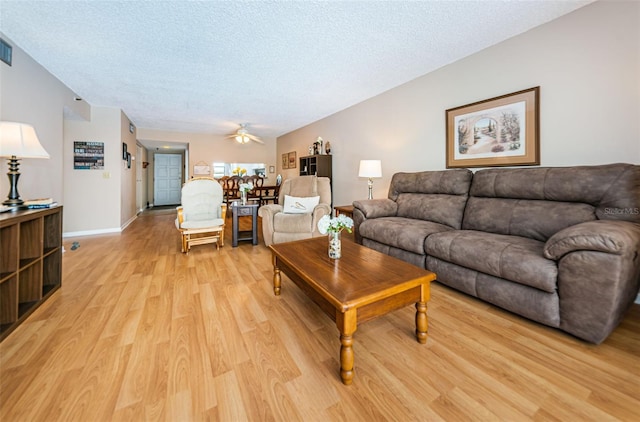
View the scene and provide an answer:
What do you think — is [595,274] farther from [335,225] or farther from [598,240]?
[335,225]

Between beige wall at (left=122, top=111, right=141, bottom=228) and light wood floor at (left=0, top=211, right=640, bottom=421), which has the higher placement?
beige wall at (left=122, top=111, right=141, bottom=228)

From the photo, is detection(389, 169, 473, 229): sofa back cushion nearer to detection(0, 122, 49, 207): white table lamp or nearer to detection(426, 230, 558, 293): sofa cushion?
detection(426, 230, 558, 293): sofa cushion

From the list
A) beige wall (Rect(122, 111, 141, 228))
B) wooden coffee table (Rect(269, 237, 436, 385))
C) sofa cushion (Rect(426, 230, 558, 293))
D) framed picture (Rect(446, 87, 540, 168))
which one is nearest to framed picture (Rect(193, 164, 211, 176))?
beige wall (Rect(122, 111, 141, 228))

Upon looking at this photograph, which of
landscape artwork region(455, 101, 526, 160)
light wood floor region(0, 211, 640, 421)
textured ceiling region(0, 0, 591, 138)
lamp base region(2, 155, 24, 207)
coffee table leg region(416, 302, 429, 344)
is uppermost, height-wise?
textured ceiling region(0, 0, 591, 138)

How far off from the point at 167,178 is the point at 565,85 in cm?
1032

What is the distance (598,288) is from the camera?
1.34 meters

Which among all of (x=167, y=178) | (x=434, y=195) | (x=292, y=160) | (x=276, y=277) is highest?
(x=292, y=160)

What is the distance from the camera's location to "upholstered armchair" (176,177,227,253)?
327cm

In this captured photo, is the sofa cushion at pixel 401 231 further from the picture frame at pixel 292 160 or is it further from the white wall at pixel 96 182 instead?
the white wall at pixel 96 182

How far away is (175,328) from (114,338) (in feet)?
1.06

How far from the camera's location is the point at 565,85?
7.07ft

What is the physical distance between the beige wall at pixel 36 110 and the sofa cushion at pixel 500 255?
13.0 feet

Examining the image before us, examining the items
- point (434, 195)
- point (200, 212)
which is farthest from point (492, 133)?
point (200, 212)

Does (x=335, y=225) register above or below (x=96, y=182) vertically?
below
